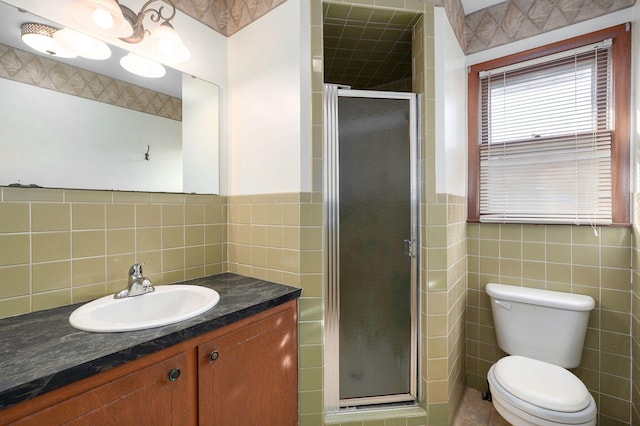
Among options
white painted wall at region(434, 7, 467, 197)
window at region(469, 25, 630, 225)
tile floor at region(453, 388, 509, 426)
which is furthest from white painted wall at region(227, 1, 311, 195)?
tile floor at region(453, 388, 509, 426)

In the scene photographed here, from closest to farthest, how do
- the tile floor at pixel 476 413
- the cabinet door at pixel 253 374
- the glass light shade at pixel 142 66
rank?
the cabinet door at pixel 253 374
the glass light shade at pixel 142 66
the tile floor at pixel 476 413

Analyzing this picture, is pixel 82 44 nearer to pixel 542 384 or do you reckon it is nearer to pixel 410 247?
pixel 410 247

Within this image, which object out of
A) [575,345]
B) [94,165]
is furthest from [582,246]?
[94,165]

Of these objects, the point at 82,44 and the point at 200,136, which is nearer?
the point at 82,44

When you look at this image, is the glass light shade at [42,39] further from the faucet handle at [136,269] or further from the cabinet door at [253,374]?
the cabinet door at [253,374]

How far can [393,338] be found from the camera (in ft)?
5.22

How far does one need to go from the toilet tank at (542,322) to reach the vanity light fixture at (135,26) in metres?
2.25

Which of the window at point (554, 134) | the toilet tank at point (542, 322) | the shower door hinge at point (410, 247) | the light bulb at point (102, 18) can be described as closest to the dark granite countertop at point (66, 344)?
the shower door hinge at point (410, 247)

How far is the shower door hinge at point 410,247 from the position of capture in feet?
5.10

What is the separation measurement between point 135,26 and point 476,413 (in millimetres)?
2807

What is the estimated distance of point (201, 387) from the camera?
0.97 metres

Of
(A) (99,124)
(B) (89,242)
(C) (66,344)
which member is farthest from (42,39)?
Result: (C) (66,344)

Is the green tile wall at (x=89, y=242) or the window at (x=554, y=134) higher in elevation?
the window at (x=554, y=134)

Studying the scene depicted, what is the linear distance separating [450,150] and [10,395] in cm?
189
